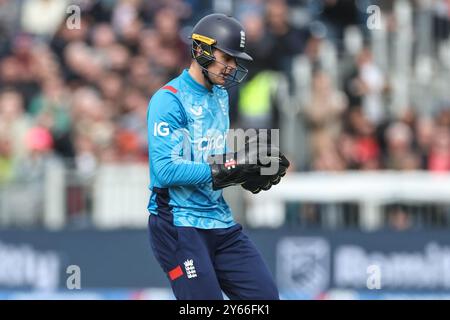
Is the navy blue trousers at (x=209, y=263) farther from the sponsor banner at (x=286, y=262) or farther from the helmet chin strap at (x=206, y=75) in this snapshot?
the sponsor banner at (x=286, y=262)

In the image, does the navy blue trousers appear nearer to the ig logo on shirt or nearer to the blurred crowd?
the ig logo on shirt

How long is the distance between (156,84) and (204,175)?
361 inches

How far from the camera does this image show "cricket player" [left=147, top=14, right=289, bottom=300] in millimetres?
7496

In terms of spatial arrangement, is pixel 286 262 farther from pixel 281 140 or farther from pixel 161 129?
pixel 161 129

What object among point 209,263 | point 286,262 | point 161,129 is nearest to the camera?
point 161,129

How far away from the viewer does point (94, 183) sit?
14602 mm

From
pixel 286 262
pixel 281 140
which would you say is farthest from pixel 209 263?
pixel 281 140

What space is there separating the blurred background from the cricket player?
6237 millimetres

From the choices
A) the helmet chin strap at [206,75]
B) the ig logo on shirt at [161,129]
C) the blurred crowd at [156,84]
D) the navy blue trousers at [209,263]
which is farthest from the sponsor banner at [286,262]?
the ig logo on shirt at [161,129]

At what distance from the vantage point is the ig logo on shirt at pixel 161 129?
7.46 meters

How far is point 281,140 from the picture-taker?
51.8 ft

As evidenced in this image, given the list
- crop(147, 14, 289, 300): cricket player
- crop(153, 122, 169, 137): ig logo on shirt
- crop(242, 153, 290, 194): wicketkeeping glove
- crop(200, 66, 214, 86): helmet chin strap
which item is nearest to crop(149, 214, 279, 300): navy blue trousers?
crop(147, 14, 289, 300): cricket player

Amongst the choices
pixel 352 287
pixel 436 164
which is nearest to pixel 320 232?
Answer: pixel 352 287
